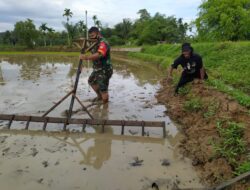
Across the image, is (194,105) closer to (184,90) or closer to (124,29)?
(184,90)

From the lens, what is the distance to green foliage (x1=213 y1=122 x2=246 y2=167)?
4.14 m

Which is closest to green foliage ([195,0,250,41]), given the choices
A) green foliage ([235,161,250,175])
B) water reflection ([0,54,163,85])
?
water reflection ([0,54,163,85])

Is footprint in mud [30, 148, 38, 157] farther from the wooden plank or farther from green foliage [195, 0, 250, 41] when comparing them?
green foliage [195, 0, 250, 41]

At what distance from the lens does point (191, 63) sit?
7871 millimetres

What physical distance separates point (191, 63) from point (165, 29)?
45628 mm

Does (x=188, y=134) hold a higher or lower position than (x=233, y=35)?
lower

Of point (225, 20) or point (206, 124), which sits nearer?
point (206, 124)

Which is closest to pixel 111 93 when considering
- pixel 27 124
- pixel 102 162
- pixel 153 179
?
pixel 27 124

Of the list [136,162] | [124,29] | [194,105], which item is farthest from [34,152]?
[124,29]

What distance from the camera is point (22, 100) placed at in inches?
343

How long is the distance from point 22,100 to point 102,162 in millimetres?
5016

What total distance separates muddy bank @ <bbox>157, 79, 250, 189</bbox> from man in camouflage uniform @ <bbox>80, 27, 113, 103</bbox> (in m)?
1.79

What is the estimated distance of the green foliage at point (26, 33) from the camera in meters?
64.0

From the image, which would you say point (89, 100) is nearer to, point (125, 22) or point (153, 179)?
point (153, 179)
